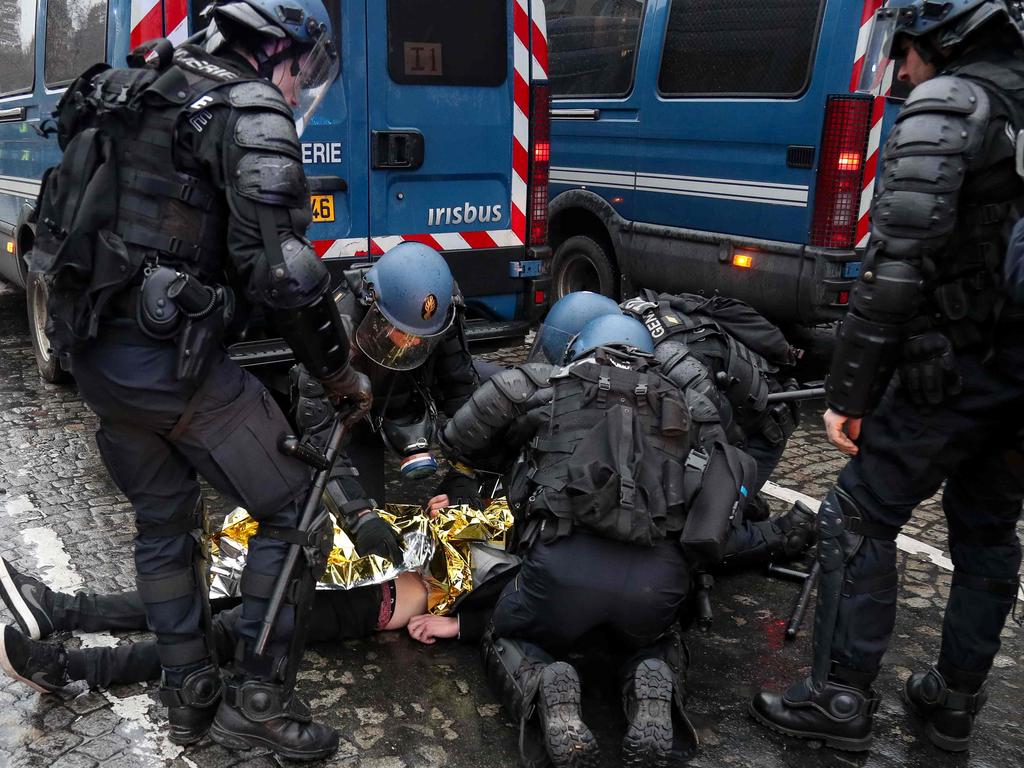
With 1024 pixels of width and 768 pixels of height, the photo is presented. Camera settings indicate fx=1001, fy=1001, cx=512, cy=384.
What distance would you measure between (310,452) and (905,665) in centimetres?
208

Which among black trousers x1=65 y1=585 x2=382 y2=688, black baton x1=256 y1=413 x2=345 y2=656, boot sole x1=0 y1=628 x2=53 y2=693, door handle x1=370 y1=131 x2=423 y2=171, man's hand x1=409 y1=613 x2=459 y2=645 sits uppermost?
door handle x1=370 y1=131 x2=423 y2=171

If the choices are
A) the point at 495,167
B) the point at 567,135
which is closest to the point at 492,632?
the point at 495,167

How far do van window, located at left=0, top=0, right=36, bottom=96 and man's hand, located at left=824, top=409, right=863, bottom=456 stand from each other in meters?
5.14

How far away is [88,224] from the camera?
2.47m

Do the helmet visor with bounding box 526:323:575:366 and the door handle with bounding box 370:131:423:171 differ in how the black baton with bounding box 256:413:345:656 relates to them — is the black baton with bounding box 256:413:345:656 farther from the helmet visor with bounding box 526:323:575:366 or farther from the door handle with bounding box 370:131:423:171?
the door handle with bounding box 370:131:423:171

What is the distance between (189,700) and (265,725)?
242mm

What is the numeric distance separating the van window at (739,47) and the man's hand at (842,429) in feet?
10.6

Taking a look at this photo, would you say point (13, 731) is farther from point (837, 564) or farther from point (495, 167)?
point (495, 167)

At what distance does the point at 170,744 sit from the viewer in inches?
110

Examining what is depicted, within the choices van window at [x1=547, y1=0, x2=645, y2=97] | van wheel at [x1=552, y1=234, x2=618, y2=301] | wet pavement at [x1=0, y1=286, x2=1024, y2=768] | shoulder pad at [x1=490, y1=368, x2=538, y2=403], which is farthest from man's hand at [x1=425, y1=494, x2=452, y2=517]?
van window at [x1=547, y1=0, x2=645, y2=97]

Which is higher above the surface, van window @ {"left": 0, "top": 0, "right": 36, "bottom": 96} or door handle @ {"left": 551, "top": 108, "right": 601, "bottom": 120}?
van window @ {"left": 0, "top": 0, "right": 36, "bottom": 96}

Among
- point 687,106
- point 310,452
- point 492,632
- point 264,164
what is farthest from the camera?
point 687,106

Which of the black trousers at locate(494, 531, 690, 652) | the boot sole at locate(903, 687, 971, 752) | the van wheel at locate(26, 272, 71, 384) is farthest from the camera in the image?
the van wheel at locate(26, 272, 71, 384)

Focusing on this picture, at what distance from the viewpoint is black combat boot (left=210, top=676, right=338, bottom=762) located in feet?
8.87
